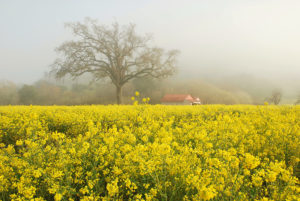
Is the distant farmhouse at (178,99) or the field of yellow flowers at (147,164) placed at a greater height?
the distant farmhouse at (178,99)

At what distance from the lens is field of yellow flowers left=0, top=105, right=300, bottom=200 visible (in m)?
2.20

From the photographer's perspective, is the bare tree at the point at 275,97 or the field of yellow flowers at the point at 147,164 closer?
the field of yellow flowers at the point at 147,164

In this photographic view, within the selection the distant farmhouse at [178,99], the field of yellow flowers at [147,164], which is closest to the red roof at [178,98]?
the distant farmhouse at [178,99]

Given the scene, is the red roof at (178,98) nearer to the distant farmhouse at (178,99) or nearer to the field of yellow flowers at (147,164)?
the distant farmhouse at (178,99)

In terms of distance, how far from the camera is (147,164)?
2.32 metres

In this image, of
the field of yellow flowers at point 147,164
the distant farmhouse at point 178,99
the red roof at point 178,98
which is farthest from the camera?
the red roof at point 178,98

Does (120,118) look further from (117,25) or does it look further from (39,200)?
(117,25)

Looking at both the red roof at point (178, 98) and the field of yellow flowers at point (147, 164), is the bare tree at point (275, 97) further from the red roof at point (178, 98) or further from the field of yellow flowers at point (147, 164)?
the field of yellow flowers at point (147, 164)

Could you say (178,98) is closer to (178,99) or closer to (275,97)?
(178,99)

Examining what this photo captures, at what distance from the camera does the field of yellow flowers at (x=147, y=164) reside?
2.20 m

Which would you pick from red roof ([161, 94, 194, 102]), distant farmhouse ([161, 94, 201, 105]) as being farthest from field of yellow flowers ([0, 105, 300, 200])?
red roof ([161, 94, 194, 102])

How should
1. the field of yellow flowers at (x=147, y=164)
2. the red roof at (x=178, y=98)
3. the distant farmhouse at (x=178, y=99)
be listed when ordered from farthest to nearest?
the red roof at (x=178, y=98)
the distant farmhouse at (x=178, y=99)
the field of yellow flowers at (x=147, y=164)

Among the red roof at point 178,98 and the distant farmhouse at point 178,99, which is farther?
the red roof at point 178,98

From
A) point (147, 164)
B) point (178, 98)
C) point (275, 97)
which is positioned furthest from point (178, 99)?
point (147, 164)
